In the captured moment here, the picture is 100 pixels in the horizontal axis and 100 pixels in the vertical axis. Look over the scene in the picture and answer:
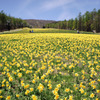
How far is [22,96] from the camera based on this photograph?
10.8 ft

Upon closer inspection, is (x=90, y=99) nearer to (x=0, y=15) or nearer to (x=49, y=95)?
(x=49, y=95)

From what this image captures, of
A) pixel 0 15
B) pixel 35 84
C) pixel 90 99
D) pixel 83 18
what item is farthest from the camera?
pixel 83 18

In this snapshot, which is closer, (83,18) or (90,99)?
(90,99)

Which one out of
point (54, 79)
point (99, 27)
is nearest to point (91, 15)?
point (99, 27)

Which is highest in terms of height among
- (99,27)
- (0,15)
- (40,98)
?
(0,15)

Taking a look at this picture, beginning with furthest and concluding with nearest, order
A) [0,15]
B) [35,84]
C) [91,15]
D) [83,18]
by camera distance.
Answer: [83,18]
[91,15]
[0,15]
[35,84]

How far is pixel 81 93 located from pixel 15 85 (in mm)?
2597

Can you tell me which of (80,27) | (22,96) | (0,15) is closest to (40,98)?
(22,96)

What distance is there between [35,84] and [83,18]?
84.6 meters

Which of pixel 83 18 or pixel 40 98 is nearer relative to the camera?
pixel 40 98

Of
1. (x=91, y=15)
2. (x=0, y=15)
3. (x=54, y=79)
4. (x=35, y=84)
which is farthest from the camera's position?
(x=91, y=15)

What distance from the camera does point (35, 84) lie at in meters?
3.91

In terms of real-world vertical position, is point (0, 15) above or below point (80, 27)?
above

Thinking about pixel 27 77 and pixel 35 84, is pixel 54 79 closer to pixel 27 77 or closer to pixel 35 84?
pixel 35 84
